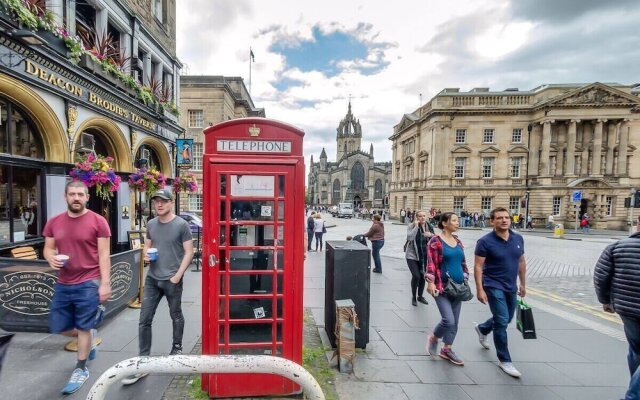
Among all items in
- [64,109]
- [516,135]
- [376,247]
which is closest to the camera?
[64,109]

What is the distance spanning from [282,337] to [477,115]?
39.0 metres

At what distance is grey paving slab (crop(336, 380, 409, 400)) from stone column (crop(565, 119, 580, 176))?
41.2 metres

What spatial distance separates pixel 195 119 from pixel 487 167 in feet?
106

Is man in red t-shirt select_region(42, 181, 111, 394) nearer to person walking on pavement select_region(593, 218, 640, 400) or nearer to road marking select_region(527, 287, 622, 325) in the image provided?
person walking on pavement select_region(593, 218, 640, 400)

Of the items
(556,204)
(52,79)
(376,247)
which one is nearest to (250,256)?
(376,247)

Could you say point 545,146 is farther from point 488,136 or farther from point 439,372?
point 439,372

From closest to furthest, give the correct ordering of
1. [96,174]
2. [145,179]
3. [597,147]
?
1. [96,174]
2. [145,179]
3. [597,147]

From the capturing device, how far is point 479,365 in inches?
150

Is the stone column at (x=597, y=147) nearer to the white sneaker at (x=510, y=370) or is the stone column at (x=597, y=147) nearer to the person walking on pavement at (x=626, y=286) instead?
the person walking on pavement at (x=626, y=286)

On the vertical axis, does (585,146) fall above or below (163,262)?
above

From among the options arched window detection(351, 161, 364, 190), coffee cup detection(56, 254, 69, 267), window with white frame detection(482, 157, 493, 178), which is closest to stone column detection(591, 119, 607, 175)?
window with white frame detection(482, 157, 493, 178)

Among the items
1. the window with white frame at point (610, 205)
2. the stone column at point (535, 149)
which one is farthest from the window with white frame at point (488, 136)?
the window with white frame at point (610, 205)

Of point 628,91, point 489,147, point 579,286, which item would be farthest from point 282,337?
point 628,91

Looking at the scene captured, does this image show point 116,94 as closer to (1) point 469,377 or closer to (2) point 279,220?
(2) point 279,220
